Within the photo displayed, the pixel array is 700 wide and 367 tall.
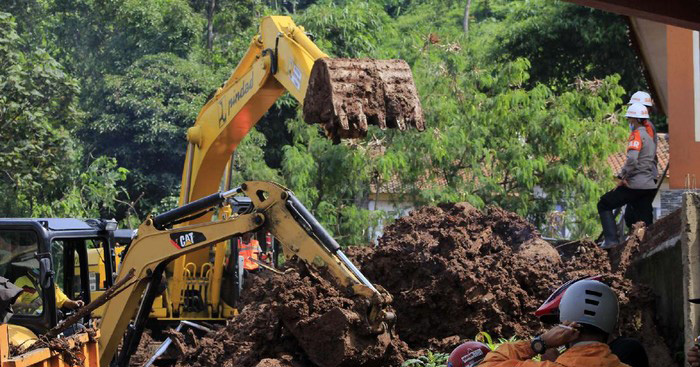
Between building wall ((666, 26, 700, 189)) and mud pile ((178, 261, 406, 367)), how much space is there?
5.09 m

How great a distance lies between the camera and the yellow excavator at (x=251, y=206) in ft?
31.4

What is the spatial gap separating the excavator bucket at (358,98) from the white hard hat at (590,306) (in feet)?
15.7

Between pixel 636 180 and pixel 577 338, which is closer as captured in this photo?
pixel 577 338

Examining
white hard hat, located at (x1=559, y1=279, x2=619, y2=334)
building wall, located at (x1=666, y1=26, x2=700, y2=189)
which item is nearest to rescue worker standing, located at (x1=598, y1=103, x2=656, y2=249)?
building wall, located at (x1=666, y1=26, x2=700, y2=189)

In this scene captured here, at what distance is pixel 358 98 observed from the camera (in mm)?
9750

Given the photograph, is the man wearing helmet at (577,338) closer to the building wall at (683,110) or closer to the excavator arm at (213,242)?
the excavator arm at (213,242)

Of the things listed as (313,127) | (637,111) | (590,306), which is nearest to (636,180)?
(637,111)

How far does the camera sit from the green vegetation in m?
20.3

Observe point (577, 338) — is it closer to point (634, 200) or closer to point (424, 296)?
point (424, 296)

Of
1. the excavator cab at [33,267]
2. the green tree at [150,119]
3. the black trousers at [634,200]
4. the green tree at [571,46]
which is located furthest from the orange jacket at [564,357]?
the green tree at [571,46]

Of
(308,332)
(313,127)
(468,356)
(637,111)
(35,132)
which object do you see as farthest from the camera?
(313,127)

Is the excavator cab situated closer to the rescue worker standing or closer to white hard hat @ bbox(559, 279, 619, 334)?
white hard hat @ bbox(559, 279, 619, 334)

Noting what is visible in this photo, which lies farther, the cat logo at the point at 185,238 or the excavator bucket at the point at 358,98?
the cat logo at the point at 185,238

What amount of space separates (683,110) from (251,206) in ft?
19.9
